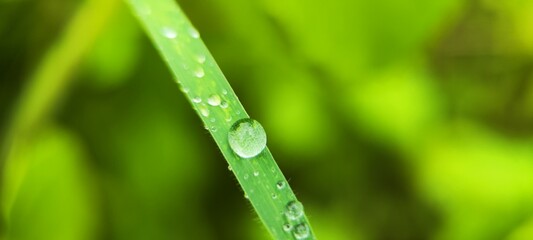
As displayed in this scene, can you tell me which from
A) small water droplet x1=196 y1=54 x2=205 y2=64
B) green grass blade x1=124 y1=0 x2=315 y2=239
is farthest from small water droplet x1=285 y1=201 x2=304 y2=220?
small water droplet x1=196 y1=54 x2=205 y2=64

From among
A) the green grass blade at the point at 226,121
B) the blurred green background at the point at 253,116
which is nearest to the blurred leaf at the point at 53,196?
the blurred green background at the point at 253,116

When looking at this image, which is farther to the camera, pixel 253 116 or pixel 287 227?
pixel 253 116

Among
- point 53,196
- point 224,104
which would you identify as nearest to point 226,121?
point 224,104

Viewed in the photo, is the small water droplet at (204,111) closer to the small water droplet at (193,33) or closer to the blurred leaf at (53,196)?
the small water droplet at (193,33)

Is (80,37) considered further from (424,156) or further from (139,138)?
(424,156)

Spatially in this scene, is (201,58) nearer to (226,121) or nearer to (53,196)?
(226,121)

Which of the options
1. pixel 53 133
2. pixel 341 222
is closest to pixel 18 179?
pixel 53 133
